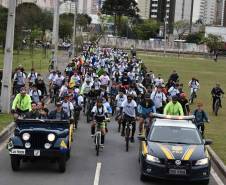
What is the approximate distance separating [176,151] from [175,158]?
306 mm

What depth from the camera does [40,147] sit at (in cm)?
1427

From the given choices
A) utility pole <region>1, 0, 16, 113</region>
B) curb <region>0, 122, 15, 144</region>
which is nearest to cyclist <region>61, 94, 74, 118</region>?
curb <region>0, 122, 15, 144</region>

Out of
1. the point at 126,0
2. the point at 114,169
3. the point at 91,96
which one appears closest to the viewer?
the point at 114,169

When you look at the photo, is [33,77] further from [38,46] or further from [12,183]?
[38,46]

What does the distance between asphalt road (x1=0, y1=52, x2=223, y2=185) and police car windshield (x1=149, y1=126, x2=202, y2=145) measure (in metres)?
1.01

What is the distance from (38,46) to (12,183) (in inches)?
3752

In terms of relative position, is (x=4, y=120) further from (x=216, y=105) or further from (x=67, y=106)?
(x=216, y=105)

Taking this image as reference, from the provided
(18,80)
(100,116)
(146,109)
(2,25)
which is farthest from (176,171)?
(2,25)

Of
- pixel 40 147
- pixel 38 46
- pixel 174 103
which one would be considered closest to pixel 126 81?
pixel 174 103

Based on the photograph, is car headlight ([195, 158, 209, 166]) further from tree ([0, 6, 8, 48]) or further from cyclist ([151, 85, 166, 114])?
tree ([0, 6, 8, 48])

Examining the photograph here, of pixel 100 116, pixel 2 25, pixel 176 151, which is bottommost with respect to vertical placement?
pixel 176 151

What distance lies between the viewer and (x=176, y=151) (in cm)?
1365

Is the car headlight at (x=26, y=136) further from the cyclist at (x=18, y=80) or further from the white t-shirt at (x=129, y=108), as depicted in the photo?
the cyclist at (x=18, y=80)

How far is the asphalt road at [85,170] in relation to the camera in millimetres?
13773
